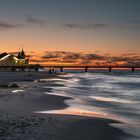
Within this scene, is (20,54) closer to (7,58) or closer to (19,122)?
(7,58)

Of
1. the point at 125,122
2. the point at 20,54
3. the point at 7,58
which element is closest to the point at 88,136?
the point at 125,122

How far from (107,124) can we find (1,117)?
179 inches

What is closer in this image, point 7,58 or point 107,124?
point 107,124

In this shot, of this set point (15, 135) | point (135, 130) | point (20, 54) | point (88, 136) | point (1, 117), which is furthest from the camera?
point (20, 54)

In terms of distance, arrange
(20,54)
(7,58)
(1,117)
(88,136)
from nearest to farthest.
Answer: (88,136) < (1,117) < (7,58) < (20,54)

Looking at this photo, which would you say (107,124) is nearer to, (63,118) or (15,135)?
(63,118)

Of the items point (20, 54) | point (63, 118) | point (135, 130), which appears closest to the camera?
point (135, 130)

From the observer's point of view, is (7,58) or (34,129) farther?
(7,58)

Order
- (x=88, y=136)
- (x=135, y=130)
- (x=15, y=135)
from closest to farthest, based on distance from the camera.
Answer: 1. (x=15, y=135)
2. (x=88, y=136)
3. (x=135, y=130)

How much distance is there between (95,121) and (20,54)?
175508mm

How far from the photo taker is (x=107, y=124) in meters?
15.1

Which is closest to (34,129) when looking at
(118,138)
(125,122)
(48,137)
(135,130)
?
(48,137)

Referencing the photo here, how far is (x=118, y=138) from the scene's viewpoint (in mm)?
12242

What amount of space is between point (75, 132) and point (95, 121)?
10.3 feet
